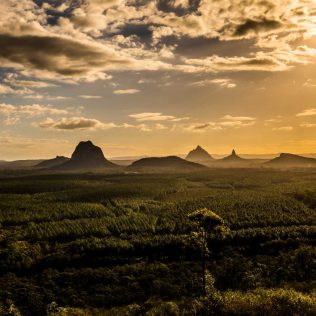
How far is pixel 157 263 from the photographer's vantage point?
68688 mm

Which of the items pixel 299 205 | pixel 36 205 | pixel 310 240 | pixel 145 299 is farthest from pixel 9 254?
pixel 299 205


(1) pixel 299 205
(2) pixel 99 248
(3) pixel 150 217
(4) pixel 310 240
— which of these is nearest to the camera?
(2) pixel 99 248

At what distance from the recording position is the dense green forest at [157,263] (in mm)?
44431

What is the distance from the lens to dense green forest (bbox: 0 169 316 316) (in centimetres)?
4443

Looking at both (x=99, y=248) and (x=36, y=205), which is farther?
(x=36, y=205)

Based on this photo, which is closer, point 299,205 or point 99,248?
point 99,248

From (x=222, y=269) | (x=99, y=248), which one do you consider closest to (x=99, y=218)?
(x=99, y=248)

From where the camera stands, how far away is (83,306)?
2056 inches

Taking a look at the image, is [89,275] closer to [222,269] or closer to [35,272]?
[35,272]

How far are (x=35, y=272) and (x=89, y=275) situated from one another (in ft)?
35.0

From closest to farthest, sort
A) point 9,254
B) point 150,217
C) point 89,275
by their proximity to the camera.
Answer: point 89,275, point 9,254, point 150,217

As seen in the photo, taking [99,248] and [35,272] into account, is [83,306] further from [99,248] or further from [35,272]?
[99,248]

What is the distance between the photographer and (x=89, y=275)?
63188 mm

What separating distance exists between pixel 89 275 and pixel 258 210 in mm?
67573
